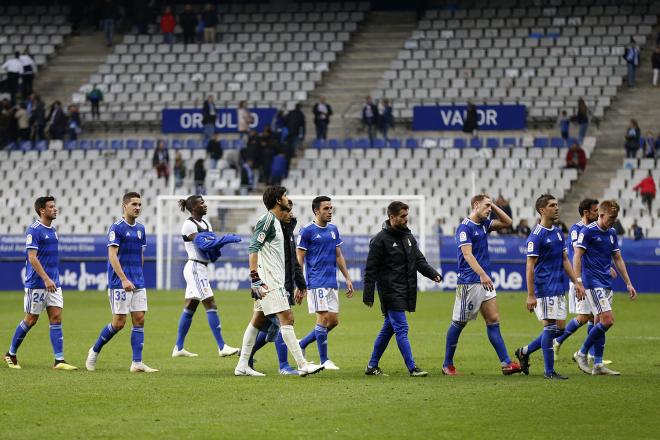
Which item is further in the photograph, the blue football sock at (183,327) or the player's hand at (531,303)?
→ the blue football sock at (183,327)

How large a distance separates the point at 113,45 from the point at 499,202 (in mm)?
22015

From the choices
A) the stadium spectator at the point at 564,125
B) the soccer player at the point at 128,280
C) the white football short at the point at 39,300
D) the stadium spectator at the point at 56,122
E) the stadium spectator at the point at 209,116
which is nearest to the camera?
the soccer player at the point at 128,280

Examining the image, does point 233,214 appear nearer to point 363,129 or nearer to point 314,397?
point 363,129

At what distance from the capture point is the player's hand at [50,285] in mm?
14664

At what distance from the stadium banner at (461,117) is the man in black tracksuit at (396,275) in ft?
85.7

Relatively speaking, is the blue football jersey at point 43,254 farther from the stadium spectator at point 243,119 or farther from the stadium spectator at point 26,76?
the stadium spectator at point 26,76

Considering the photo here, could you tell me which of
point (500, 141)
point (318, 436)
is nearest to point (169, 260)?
point (500, 141)

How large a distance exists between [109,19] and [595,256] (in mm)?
36775

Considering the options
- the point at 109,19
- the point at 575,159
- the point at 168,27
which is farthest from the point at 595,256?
the point at 109,19

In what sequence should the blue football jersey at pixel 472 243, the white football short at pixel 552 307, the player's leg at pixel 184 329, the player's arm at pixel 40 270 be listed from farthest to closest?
the player's leg at pixel 184 329, the player's arm at pixel 40 270, the blue football jersey at pixel 472 243, the white football short at pixel 552 307

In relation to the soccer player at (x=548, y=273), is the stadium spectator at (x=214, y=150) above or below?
above

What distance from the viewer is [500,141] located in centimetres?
3884

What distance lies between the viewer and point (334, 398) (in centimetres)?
1172

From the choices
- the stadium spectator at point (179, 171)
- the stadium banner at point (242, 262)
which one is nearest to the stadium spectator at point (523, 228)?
the stadium banner at point (242, 262)
